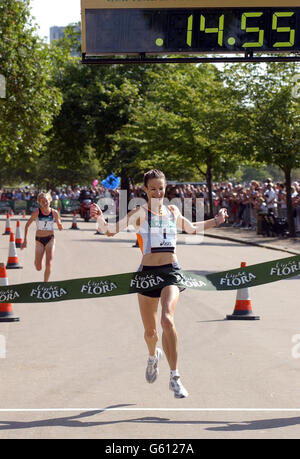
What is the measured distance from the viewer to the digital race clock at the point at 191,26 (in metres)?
13.1

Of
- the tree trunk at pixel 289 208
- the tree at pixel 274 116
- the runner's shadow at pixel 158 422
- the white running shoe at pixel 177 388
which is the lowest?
the runner's shadow at pixel 158 422

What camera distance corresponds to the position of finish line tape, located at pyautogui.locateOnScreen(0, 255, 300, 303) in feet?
24.8

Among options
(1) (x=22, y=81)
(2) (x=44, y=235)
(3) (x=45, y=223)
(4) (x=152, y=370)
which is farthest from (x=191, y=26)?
(1) (x=22, y=81)

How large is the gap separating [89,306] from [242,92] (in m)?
18.3

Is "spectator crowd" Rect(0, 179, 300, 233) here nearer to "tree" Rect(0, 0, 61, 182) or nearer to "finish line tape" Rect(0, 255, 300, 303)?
"tree" Rect(0, 0, 61, 182)

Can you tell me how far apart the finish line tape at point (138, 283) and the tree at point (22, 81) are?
28.5 metres

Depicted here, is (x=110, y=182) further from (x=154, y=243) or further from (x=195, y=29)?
(x=154, y=243)

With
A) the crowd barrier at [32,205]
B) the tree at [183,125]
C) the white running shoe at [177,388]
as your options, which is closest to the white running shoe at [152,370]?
the white running shoe at [177,388]

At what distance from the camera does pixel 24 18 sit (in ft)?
121

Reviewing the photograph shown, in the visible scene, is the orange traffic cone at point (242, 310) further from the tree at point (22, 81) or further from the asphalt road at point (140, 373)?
the tree at point (22, 81)

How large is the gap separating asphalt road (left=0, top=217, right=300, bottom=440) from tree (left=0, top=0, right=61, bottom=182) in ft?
74.9

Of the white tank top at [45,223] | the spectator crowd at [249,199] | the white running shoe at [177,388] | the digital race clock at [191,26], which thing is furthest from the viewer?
the spectator crowd at [249,199]

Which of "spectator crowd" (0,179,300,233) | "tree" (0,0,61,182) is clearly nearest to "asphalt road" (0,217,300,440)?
"spectator crowd" (0,179,300,233)
